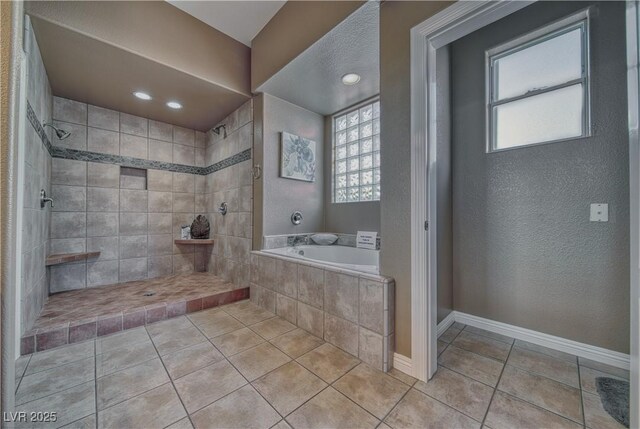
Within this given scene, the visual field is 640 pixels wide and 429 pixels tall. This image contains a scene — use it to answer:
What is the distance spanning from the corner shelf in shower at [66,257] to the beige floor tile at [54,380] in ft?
4.63

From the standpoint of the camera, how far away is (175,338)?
1828 millimetres

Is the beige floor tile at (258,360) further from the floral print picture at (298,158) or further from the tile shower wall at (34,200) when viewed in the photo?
the floral print picture at (298,158)

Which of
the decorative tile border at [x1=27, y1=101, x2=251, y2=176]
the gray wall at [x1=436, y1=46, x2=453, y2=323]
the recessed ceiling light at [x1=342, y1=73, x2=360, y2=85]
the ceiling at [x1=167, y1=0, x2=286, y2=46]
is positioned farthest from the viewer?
the decorative tile border at [x1=27, y1=101, x2=251, y2=176]

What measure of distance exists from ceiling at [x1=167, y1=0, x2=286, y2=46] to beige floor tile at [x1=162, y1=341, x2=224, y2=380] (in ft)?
9.14

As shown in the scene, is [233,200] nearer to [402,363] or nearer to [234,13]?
[234,13]

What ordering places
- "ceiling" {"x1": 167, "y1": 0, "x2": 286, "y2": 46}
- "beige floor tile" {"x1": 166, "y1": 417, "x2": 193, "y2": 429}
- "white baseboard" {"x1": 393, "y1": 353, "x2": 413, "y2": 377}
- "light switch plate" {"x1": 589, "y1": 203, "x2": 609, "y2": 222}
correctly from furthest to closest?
"ceiling" {"x1": 167, "y1": 0, "x2": 286, "y2": 46}, "light switch plate" {"x1": 589, "y1": 203, "x2": 609, "y2": 222}, "white baseboard" {"x1": 393, "y1": 353, "x2": 413, "y2": 377}, "beige floor tile" {"x1": 166, "y1": 417, "x2": 193, "y2": 429}

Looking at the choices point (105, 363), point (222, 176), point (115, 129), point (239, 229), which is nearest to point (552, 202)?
point (239, 229)

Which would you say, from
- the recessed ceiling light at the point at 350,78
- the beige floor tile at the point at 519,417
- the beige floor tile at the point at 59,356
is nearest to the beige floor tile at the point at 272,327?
the beige floor tile at the point at 59,356

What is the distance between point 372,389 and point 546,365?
3.75 ft

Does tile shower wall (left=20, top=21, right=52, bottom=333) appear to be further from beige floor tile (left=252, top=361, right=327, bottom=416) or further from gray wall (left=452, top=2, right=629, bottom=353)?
gray wall (left=452, top=2, right=629, bottom=353)

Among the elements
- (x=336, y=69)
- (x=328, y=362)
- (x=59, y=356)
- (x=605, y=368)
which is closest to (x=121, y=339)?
(x=59, y=356)

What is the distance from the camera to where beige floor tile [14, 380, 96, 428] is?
1.09m

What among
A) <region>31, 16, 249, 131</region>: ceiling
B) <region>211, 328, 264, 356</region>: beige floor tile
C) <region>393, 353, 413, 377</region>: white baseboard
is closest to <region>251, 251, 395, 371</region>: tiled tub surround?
<region>393, 353, 413, 377</region>: white baseboard

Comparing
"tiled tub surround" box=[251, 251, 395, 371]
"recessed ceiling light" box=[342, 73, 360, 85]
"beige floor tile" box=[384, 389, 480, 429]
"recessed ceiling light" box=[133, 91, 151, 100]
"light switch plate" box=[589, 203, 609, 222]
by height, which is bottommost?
"beige floor tile" box=[384, 389, 480, 429]
